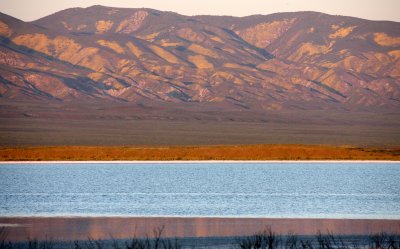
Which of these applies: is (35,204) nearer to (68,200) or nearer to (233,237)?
(68,200)

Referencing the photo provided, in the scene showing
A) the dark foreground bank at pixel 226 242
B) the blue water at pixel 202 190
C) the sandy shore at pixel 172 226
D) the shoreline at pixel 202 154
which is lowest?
the dark foreground bank at pixel 226 242

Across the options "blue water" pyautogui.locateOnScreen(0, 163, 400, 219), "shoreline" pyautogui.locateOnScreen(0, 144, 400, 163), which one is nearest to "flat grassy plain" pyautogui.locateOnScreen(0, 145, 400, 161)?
"shoreline" pyautogui.locateOnScreen(0, 144, 400, 163)

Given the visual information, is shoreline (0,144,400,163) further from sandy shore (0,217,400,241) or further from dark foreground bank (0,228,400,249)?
dark foreground bank (0,228,400,249)

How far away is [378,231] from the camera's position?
1115 inches

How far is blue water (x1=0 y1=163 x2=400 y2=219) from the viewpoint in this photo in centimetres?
3578

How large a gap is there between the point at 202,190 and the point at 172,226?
55.9ft

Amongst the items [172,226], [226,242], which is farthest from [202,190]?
[226,242]

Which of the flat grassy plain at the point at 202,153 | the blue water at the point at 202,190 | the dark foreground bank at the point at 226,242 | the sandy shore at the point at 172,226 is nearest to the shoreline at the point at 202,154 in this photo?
the flat grassy plain at the point at 202,153

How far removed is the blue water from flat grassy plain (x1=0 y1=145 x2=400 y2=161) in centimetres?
918

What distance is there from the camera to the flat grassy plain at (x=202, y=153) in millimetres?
82438

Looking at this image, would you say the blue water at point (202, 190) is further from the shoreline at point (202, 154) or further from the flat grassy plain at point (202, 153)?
the flat grassy plain at point (202, 153)

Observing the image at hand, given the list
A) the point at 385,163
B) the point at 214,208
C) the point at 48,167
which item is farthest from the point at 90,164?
the point at 214,208

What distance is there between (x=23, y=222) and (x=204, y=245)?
8160 mm

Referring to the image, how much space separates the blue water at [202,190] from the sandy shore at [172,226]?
1.94m
